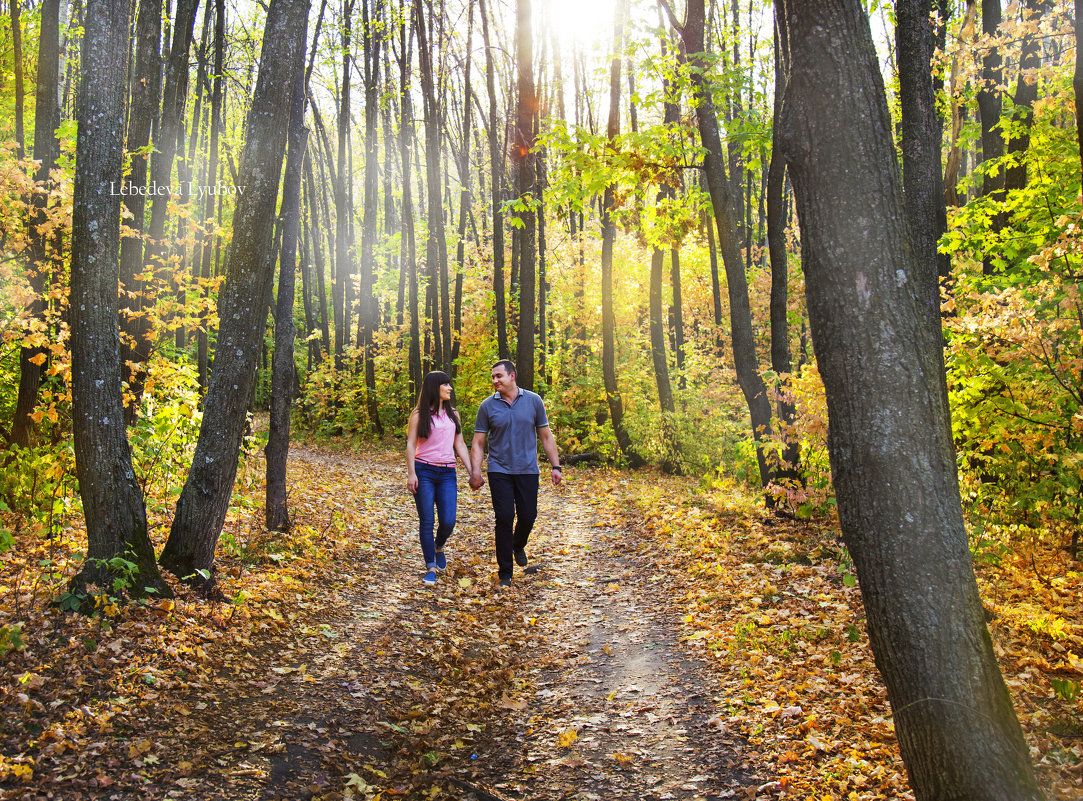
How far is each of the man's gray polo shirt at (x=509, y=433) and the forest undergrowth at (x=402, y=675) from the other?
1408 mm

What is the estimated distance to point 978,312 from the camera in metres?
6.90

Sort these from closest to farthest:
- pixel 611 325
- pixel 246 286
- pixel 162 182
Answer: pixel 246 286 → pixel 162 182 → pixel 611 325

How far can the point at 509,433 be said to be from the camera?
709 cm

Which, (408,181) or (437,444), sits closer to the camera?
(437,444)

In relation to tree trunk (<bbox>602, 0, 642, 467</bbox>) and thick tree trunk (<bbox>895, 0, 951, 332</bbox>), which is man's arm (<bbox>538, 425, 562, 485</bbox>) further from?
tree trunk (<bbox>602, 0, 642, 467</bbox>)

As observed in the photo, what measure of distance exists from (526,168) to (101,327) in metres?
11.9

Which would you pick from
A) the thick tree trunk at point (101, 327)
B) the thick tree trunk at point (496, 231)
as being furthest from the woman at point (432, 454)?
the thick tree trunk at point (496, 231)

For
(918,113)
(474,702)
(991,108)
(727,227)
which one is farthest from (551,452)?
(991,108)

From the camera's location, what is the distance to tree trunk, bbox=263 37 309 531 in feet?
27.6

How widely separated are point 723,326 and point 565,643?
23.3 meters

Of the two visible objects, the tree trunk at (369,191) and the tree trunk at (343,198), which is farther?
the tree trunk at (369,191)

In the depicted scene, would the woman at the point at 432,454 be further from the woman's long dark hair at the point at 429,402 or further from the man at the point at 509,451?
the man at the point at 509,451

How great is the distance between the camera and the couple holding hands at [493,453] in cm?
709

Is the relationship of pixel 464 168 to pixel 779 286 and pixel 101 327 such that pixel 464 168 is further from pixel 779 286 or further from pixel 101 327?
pixel 101 327
